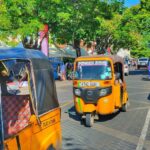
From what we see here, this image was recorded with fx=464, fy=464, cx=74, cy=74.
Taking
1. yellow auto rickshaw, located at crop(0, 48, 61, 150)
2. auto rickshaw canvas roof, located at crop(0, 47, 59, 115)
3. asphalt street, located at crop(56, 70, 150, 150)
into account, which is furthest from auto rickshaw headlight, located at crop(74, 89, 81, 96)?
yellow auto rickshaw, located at crop(0, 48, 61, 150)

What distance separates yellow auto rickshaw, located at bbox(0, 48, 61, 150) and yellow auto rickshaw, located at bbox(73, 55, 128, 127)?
22.9 ft

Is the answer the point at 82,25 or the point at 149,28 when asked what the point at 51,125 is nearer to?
the point at 82,25

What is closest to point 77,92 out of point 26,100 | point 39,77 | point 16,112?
point 39,77

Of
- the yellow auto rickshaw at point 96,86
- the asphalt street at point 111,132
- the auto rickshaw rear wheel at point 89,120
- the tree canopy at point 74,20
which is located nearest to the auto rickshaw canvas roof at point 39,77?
the asphalt street at point 111,132

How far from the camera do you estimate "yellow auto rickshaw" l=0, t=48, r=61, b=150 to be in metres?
5.75

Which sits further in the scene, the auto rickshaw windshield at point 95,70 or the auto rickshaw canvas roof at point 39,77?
the auto rickshaw windshield at point 95,70

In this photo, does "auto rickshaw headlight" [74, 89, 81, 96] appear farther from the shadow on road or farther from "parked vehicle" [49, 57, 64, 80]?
"parked vehicle" [49, 57, 64, 80]

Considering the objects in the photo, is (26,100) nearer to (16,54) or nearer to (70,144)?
(16,54)

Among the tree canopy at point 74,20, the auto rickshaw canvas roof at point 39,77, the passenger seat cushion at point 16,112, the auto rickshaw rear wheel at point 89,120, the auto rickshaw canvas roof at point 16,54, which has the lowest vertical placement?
the auto rickshaw rear wheel at point 89,120

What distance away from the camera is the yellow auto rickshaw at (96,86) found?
14.0 meters

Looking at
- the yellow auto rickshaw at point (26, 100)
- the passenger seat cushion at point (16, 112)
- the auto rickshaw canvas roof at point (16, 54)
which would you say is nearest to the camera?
the auto rickshaw canvas roof at point (16, 54)

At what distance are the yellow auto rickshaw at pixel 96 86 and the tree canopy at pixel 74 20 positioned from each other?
40.3 ft

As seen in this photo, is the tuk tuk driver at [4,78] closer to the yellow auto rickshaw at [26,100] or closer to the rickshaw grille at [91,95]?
the yellow auto rickshaw at [26,100]

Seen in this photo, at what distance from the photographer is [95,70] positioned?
1452cm
